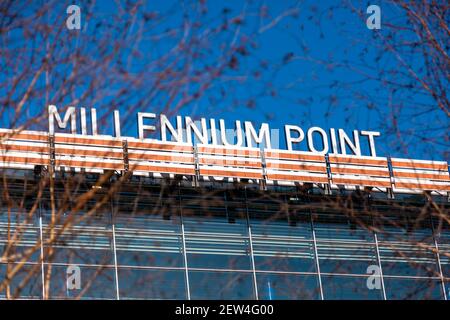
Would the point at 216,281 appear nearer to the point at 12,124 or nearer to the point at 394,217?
the point at 394,217

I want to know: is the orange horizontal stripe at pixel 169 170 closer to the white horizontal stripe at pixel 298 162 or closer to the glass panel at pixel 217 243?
the glass panel at pixel 217 243

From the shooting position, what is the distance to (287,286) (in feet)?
95.9

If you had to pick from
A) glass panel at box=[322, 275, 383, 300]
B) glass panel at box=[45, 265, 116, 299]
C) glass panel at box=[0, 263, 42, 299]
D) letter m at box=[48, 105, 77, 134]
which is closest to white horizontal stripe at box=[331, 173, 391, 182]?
glass panel at box=[322, 275, 383, 300]

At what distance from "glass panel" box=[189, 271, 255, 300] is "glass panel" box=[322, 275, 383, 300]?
2.40m

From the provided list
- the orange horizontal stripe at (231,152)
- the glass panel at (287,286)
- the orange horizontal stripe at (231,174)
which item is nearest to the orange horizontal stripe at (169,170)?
the orange horizontal stripe at (231,174)

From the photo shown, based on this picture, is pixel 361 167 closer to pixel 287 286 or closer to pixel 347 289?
pixel 347 289

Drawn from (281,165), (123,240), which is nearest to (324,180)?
(281,165)

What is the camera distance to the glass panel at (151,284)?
88.1ft

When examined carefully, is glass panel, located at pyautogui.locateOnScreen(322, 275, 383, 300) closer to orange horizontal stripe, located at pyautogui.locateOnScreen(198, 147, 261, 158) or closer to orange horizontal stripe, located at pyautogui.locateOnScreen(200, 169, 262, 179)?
orange horizontal stripe, located at pyautogui.locateOnScreen(200, 169, 262, 179)

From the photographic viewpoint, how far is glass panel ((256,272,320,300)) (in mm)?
28750

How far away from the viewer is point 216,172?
2966 centimetres

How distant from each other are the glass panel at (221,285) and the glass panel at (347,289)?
2.40m

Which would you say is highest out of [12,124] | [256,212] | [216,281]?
[256,212]
